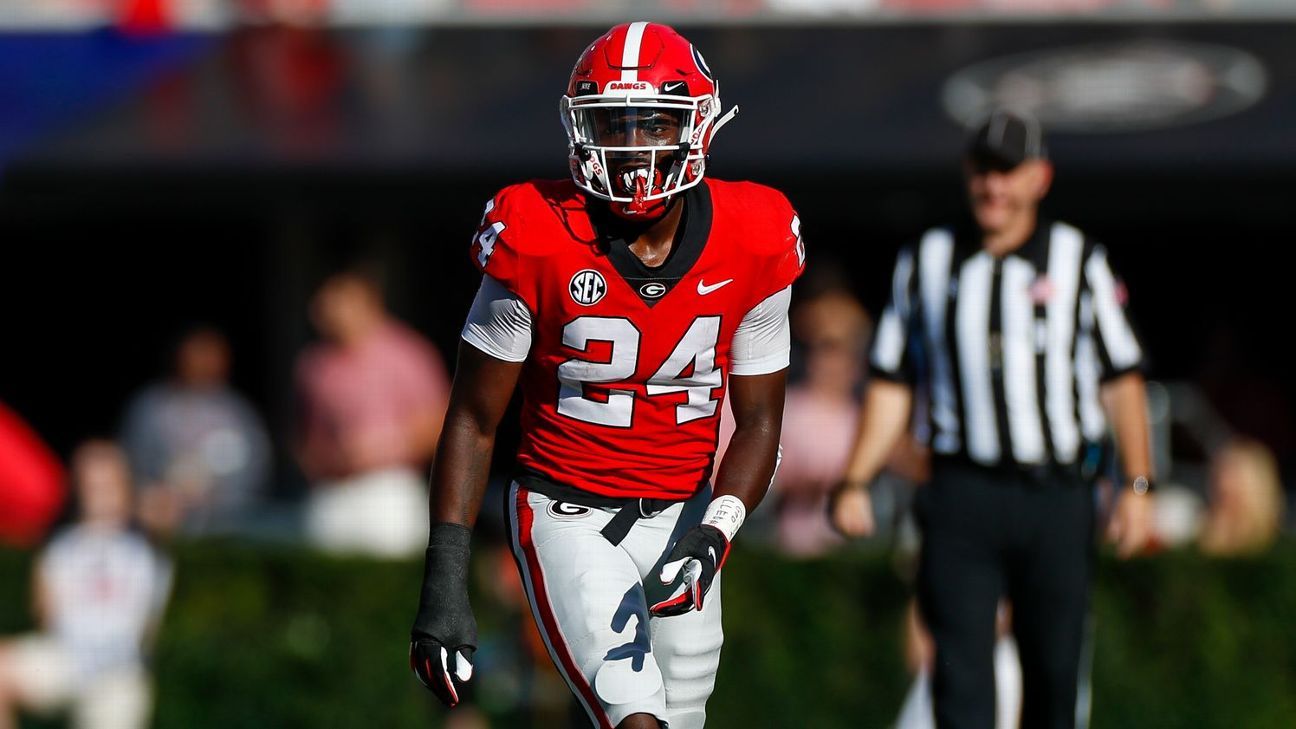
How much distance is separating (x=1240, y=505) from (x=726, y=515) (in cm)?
427

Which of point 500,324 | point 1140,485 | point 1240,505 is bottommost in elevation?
point 1240,505

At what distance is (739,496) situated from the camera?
4445mm

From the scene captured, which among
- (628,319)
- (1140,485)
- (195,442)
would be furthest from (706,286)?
(195,442)

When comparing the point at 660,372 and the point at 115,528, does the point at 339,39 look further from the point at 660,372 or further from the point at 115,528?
the point at 660,372

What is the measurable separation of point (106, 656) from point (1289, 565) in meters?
4.84

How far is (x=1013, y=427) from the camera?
550 cm

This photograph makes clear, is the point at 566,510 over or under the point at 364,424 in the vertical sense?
over

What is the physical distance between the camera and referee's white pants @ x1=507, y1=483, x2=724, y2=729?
4.20 m

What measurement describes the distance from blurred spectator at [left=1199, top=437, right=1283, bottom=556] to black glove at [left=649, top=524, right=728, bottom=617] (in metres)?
4.10

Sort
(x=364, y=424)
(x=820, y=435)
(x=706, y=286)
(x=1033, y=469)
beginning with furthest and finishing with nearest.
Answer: (x=364, y=424) < (x=820, y=435) < (x=1033, y=469) < (x=706, y=286)

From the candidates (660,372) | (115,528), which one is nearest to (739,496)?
(660,372)

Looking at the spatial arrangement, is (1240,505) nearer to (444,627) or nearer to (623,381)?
(623,381)

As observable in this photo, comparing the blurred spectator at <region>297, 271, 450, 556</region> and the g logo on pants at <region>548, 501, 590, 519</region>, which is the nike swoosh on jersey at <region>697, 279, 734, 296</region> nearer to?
the g logo on pants at <region>548, 501, 590, 519</region>

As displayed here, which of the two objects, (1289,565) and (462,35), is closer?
(1289,565)
